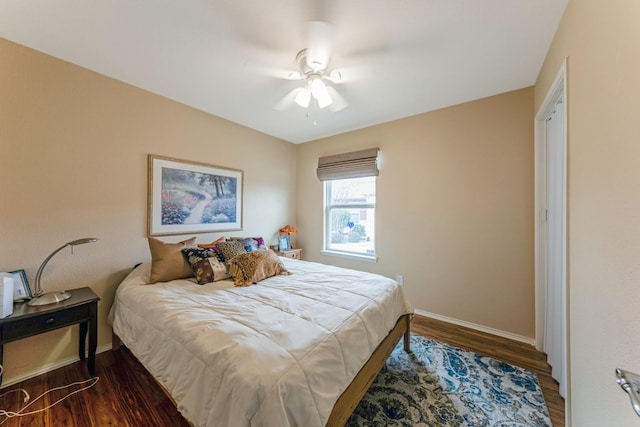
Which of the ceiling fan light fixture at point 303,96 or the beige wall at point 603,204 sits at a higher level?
the ceiling fan light fixture at point 303,96

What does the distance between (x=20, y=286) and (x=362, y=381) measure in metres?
2.51

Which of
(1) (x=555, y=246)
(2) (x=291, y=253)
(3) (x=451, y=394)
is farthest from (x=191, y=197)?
(1) (x=555, y=246)

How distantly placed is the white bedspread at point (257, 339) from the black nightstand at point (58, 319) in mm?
178

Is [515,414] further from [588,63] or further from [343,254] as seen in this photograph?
[343,254]

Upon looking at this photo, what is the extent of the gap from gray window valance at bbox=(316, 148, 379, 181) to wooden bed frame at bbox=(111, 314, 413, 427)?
6.43 ft

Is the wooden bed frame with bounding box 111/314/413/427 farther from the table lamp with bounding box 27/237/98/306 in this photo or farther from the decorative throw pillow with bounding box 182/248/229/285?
the table lamp with bounding box 27/237/98/306

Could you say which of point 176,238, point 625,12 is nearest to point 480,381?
point 625,12

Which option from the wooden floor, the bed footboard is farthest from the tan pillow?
the bed footboard

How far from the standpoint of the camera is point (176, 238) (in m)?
2.68

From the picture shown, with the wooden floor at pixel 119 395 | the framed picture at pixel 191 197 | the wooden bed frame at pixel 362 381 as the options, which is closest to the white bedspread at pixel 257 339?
the wooden bed frame at pixel 362 381

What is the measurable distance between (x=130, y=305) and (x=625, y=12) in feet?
10.1

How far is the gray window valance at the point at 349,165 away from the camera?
3293 millimetres

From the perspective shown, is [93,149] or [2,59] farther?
[93,149]

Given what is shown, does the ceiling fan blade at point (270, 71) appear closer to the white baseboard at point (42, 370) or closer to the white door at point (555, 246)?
the white door at point (555, 246)
